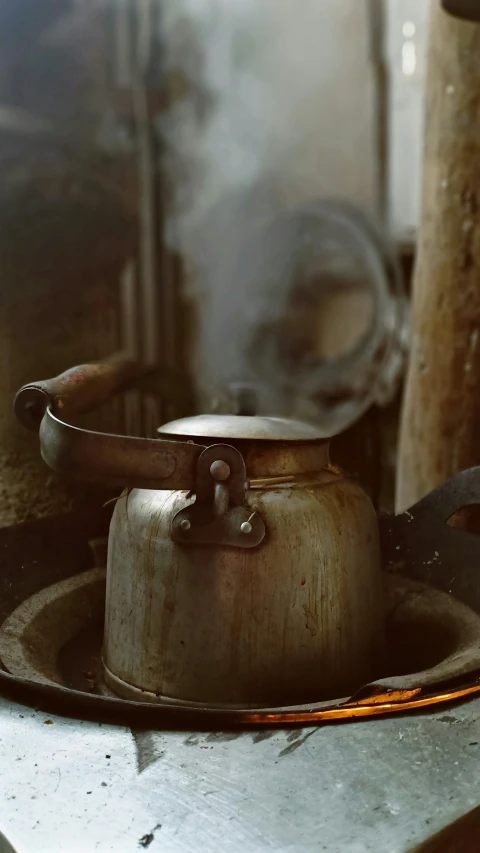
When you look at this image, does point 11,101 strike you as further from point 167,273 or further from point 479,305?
point 167,273

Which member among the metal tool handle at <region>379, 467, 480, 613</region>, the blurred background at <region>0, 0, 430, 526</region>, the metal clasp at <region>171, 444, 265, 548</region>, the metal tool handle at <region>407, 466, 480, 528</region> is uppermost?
the blurred background at <region>0, 0, 430, 526</region>

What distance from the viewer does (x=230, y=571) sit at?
1.34m

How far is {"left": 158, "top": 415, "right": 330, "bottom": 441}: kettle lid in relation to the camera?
1462mm

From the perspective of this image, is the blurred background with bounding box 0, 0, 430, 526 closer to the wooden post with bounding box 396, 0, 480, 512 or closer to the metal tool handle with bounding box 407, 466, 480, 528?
the metal tool handle with bounding box 407, 466, 480, 528

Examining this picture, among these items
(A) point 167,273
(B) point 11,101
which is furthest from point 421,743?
(A) point 167,273

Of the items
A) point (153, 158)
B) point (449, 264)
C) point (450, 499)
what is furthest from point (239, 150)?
point (450, 499)

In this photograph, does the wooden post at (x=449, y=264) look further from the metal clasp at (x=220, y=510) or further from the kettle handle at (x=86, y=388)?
the metal clasp at (x=220, y=510)

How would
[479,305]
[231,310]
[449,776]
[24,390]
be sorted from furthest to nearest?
1. [231,310]
2. [479,305]
3. [24,390]
4. [449,776]

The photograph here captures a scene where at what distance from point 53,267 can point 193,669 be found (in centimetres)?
148

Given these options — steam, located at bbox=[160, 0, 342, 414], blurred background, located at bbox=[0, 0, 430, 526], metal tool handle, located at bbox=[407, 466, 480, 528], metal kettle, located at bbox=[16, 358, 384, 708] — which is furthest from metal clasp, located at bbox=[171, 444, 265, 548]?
steam, located at bbox=[160, 0, 342, 414]

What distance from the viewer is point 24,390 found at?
5.19 feet

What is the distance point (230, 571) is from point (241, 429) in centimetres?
30

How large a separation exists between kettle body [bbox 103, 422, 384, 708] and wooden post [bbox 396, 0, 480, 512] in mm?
1573

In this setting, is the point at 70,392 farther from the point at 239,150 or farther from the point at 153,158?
the point at 239,150
